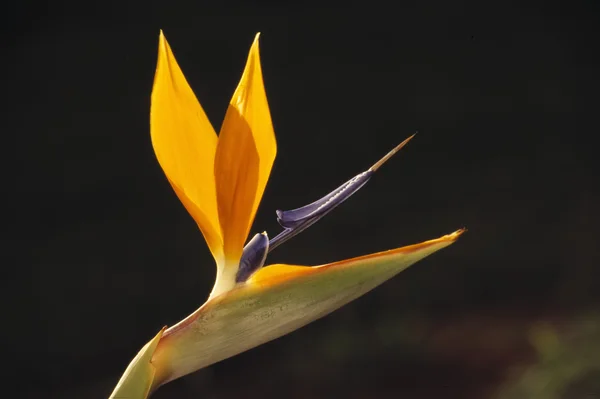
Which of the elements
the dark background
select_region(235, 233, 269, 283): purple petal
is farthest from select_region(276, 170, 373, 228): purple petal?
the dark background

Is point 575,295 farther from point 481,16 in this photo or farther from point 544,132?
point 481,16

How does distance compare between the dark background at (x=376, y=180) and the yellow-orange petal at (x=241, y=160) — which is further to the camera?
the dark background at (x=376, y=180)

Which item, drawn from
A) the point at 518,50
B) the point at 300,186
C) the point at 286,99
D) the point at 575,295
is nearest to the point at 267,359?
the point at 300,186

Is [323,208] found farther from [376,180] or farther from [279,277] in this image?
[376,180]

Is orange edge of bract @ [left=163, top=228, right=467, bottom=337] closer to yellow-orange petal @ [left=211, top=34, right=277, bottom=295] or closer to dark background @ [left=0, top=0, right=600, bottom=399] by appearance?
yellow-orange petal @ [left=211, top=34, right=277, bottom=295]

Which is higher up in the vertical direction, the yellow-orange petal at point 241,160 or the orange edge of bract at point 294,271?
the yellow-orange petal at point 241,160

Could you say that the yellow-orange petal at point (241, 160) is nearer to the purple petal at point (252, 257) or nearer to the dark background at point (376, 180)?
the purple petal at point (252, 257)

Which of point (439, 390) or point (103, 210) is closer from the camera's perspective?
point (103, 210)

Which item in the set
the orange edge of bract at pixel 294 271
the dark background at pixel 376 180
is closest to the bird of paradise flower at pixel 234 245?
the orange edge of bract at pixel 294 271
